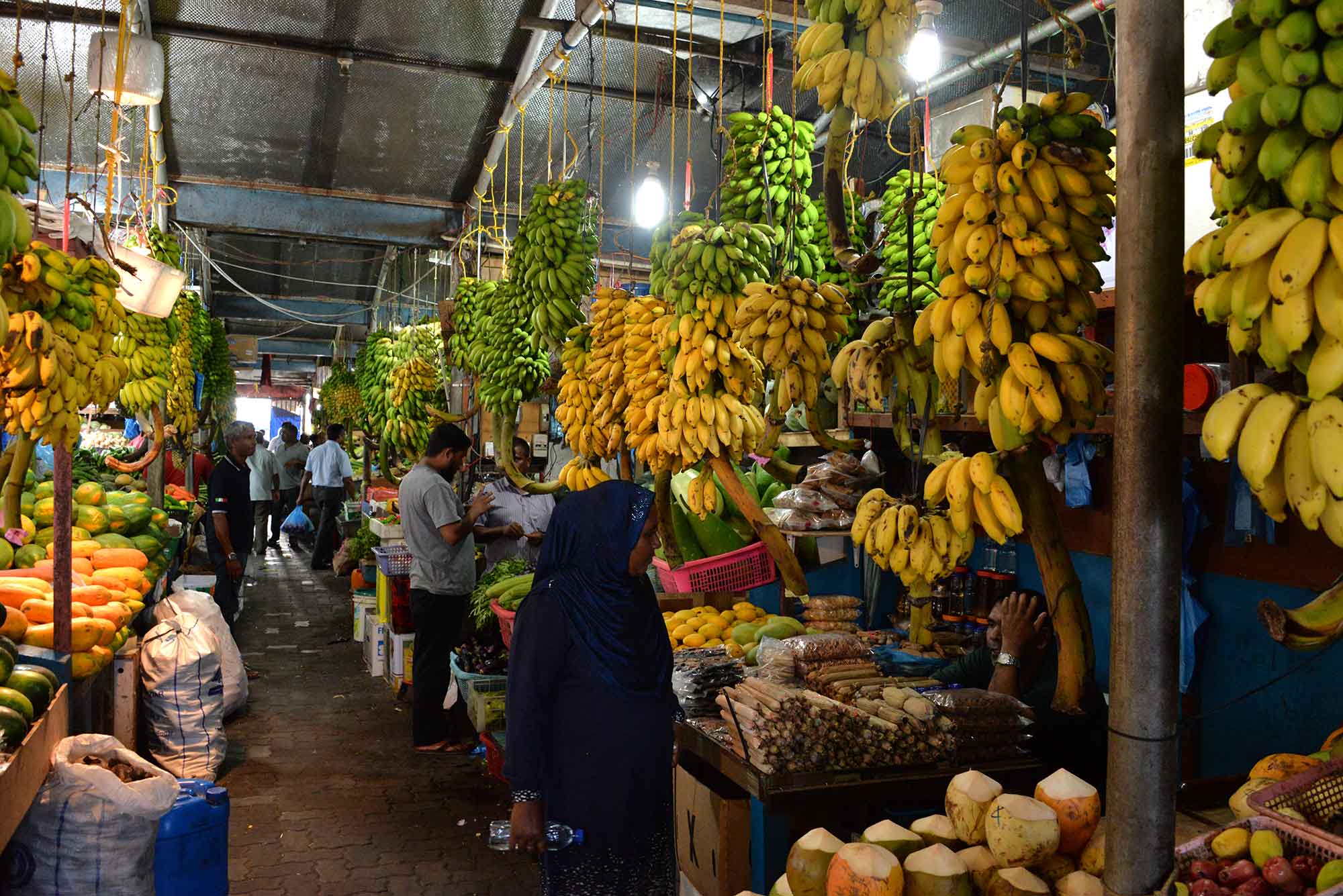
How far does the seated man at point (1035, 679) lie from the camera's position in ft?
9.52

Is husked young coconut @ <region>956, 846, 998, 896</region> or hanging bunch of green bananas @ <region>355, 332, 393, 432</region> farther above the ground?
hanging bunch of green bananas @ <region>355, 332, 393, 432</region>

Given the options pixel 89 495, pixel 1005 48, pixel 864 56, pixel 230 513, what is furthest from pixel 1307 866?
pixel 230 513

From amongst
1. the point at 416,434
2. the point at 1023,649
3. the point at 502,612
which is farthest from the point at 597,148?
the point at 1023,649

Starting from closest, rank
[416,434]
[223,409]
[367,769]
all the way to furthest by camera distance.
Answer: [367,769]
[416,434]
[223,409]

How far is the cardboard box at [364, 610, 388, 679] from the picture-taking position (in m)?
6.78

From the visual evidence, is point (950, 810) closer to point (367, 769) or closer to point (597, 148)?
point (367, 769)

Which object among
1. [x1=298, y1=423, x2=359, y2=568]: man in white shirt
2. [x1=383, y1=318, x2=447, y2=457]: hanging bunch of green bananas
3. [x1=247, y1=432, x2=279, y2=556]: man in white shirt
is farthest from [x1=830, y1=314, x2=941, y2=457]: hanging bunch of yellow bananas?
[x1=298, y1=423, x2=359, y2=568]: man in white shirt

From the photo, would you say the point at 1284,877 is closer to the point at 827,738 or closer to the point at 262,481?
the point at 827,738

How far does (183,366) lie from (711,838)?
506cm

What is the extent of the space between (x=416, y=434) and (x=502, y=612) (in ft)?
11.6

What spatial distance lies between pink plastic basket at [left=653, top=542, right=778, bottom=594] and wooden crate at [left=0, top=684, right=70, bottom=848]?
1922 mm

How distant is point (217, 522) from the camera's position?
277 inches

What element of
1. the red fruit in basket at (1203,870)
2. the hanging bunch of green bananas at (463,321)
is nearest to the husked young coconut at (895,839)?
the red fruit in basket at (1203,870)

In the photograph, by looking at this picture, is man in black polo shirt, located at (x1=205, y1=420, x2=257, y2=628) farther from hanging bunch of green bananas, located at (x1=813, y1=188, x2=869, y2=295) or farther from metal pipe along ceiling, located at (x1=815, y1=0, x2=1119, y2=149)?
hanging bunch of green bananas, located at (x1=813, y1=188, x2=869, y2=295)
